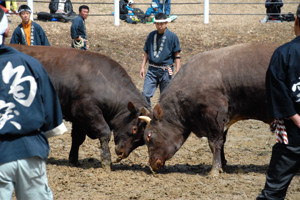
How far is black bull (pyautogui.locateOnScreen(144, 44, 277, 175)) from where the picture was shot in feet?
22.4

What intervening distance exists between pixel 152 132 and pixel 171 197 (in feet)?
4.96

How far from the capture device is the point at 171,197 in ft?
19.1

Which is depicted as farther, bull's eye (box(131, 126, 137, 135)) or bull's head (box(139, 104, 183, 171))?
bull's eye (box(131, 126, 137, 135))

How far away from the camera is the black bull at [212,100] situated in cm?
682

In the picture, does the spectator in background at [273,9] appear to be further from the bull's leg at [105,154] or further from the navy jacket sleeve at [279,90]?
the navy jacket sleeve at [279,90]

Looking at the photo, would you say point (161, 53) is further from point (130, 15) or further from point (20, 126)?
point (130, 15)

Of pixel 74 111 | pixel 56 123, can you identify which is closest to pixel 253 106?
pixel 74 111

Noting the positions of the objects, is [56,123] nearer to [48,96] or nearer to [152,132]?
[48,96]

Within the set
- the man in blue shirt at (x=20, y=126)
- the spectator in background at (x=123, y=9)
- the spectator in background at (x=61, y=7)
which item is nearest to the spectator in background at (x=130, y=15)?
the spectator in background at (x=123, y=9)

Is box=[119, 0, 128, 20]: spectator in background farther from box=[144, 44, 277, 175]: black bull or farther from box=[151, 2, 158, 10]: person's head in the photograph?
box=[144, 44, 277, 175]: black bull

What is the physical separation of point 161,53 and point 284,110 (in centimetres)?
530

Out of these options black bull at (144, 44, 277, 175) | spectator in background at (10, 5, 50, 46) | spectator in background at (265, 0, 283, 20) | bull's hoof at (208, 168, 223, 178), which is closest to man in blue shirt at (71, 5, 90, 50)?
spectator in background at (10, 5, 50, 46)

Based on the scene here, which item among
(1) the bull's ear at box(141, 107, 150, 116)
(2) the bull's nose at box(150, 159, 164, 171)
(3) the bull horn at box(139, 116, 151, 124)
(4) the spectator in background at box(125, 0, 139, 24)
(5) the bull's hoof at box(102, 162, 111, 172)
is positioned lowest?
(5) the bull's hoof at box(102, 162, 111, 172)

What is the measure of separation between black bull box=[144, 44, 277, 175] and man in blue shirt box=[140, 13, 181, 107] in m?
1.82
